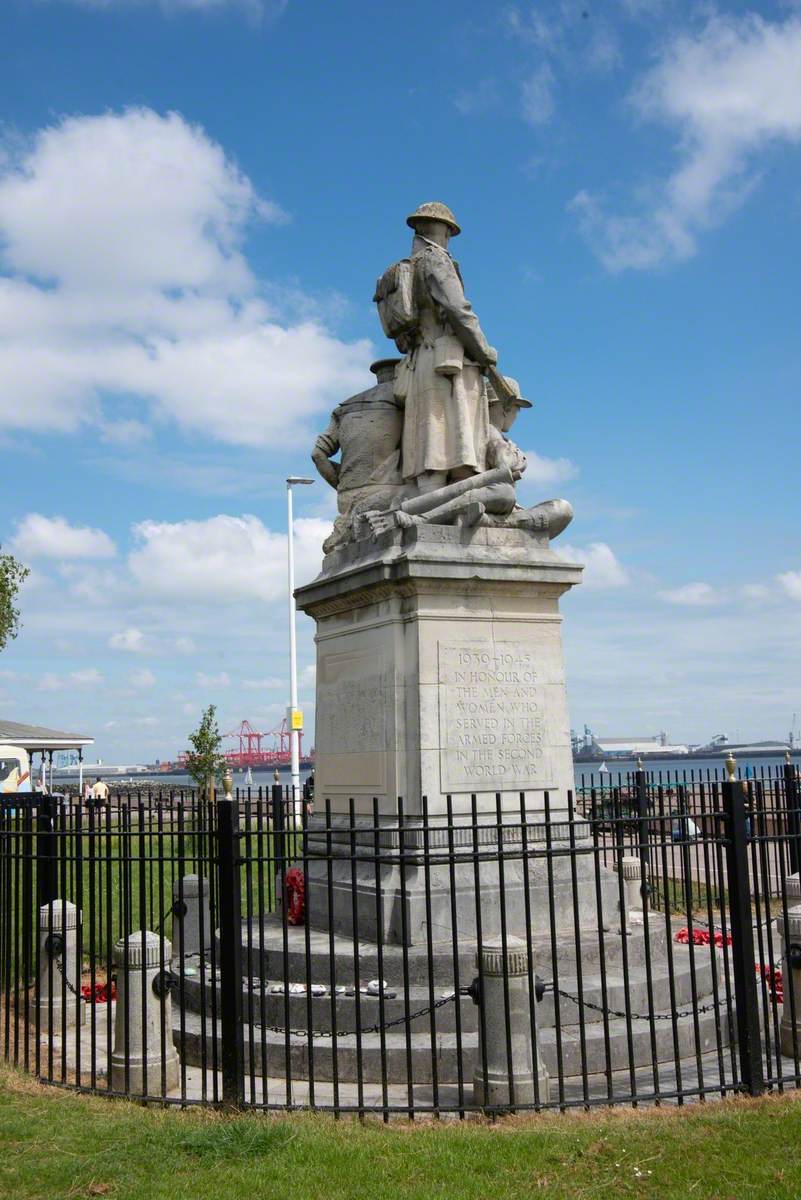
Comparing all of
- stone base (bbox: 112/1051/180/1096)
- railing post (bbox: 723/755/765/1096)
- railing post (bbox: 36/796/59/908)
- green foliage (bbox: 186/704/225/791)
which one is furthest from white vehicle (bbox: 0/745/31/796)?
railing post (bbox: 723/755/765/1096)

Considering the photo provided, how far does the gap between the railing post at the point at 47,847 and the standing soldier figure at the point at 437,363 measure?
4.23 meters

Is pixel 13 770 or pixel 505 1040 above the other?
pixel 13 770

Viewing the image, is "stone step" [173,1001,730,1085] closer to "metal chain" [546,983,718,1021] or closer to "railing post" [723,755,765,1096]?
"metal chain" [546,983,718,1021]

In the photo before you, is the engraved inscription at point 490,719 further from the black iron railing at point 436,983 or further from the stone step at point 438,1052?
the stone step at point 438,1052

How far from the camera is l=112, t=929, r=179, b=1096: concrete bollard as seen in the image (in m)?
6.97

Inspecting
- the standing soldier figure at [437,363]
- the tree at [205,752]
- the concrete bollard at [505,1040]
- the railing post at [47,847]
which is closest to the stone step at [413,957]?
the concrete bollard at [505,1040]

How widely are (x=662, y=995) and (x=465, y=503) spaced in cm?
419

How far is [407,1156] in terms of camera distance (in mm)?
5418

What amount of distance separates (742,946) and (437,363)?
18.5 feet

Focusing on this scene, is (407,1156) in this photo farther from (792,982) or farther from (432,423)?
(432,423)

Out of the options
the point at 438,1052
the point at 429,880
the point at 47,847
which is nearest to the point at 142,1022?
the point at 438,1052

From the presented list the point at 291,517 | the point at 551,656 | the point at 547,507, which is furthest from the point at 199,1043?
the point at 291,517

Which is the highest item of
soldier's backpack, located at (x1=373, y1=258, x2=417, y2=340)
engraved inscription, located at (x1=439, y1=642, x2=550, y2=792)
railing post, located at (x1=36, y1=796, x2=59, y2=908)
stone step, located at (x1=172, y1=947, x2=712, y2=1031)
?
soldier's backpack, located at (x1=373, y1=258, x2=417, y2=340)

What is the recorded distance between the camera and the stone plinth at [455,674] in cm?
894
